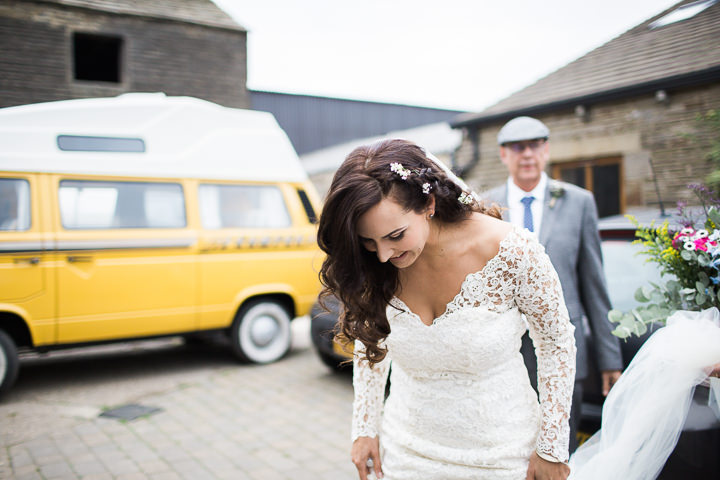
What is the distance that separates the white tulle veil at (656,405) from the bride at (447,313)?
1.46 ft

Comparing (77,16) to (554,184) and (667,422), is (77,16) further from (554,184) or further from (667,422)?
(667,422)

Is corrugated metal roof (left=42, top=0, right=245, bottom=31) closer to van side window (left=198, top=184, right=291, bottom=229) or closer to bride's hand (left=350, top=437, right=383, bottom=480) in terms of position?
van side window (left=198, top=184, right=291, bottom=229)

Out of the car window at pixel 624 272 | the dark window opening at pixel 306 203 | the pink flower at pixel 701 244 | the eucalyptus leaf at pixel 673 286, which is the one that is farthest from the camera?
the dark window opening at pixel 306 203

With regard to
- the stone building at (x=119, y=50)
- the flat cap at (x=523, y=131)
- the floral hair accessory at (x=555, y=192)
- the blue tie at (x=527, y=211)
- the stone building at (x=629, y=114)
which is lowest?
the blue tie at (x=527, y=211)

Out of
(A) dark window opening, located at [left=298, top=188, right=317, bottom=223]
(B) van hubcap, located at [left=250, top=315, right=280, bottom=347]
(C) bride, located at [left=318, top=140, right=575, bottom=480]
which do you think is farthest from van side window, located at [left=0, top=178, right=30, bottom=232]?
(C) bride, located at [left=318, top=140, right=575, bottom=480]

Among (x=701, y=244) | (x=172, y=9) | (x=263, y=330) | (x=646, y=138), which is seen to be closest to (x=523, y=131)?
(x=701, y=244)

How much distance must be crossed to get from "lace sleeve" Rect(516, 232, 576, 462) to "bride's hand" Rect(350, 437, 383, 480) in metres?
0.54

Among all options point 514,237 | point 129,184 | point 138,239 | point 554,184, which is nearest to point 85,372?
point 138,239

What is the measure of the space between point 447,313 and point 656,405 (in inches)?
38.8

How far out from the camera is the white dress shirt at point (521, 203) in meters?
2.99

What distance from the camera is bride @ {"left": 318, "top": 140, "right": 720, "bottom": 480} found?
1.60 meters

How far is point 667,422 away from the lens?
2.04m

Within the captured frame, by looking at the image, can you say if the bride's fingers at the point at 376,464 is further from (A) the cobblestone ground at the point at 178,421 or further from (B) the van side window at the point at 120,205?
(B) the van side window at the point at 120,205

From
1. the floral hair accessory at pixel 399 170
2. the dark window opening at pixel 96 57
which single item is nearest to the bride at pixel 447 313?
the floral hair accessory at pixel 399 170
